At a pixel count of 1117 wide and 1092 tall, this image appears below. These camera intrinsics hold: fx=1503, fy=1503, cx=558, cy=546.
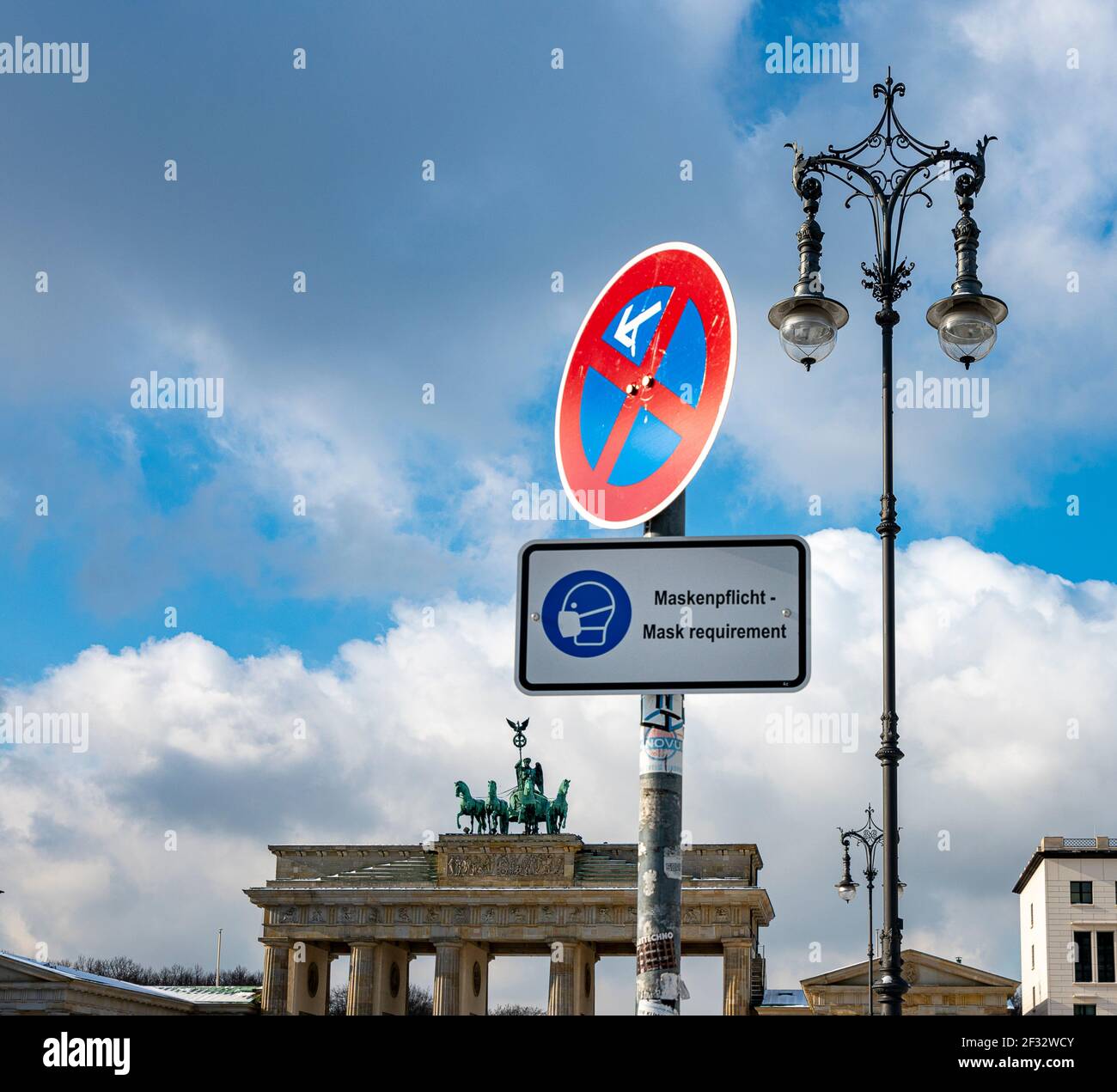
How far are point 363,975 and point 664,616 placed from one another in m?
84.5

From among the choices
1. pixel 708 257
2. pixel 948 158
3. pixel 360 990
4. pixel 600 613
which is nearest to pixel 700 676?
pixel 600 613

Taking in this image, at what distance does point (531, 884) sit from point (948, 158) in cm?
6887

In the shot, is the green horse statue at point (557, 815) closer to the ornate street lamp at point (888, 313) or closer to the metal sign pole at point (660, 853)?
the ornate street lamp at point (888, 313)

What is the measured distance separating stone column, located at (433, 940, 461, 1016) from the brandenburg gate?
0.22 feet

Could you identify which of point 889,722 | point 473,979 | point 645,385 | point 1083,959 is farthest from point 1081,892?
point 645,385

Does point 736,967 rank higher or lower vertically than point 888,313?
lower

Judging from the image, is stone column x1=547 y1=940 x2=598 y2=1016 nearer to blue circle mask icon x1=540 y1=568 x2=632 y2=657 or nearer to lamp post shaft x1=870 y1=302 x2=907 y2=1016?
lamp post shaft x1=870 y1=302 x2=907 y2=1016

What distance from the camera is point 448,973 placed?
83.8 meters

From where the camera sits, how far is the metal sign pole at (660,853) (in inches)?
177

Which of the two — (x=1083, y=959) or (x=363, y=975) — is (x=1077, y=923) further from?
(x=363, y=975)

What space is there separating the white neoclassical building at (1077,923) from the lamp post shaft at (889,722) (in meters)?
67.2

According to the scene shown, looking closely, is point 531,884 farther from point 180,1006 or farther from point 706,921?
point 180,1006

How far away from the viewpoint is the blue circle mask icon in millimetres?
4465
